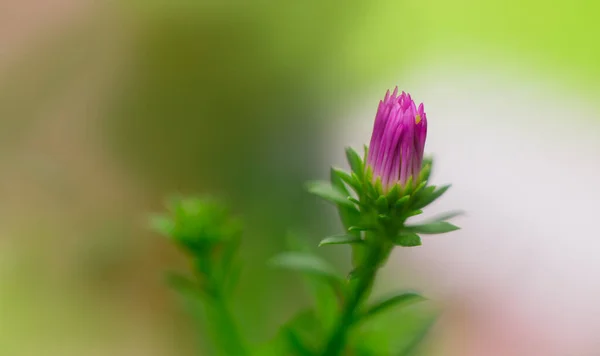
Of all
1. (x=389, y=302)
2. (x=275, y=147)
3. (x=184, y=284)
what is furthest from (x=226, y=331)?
(x=275, y=147)

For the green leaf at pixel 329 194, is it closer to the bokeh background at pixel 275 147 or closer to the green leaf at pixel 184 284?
the green leaf at pixel 184 284

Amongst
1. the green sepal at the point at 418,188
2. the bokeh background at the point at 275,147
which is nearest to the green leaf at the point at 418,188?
the green sepal at the point at 418,188

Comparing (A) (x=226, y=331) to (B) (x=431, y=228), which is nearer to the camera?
(B) (x=431, y=228)

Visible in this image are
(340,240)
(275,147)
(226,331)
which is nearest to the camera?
(340,240)

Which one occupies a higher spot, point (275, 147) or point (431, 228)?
point (275, 147)

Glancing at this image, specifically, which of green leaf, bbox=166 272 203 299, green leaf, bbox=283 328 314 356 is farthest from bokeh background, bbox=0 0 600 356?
green leaf, bbox=283 328 314 356

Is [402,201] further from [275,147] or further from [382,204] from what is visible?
[275,147]
